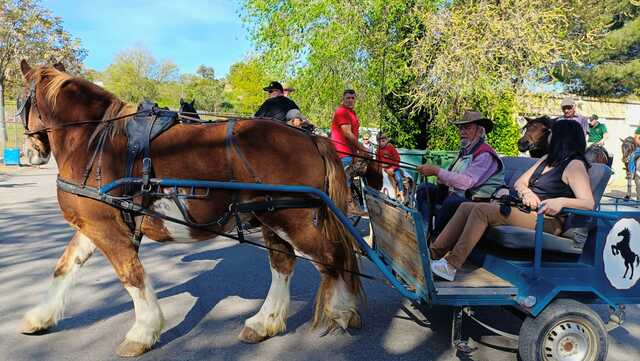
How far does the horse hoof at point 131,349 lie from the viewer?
325cm

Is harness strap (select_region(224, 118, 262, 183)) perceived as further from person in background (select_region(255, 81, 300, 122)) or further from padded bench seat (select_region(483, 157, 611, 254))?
person in background (select_region(255, 81, 300, 122))

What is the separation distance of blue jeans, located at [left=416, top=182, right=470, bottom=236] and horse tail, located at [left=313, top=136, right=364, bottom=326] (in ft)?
2.77

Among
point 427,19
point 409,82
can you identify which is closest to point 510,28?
point 427,19

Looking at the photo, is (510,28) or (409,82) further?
(409,82)

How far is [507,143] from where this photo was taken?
12680mm

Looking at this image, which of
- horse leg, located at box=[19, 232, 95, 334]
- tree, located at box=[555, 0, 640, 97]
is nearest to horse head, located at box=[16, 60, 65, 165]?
horse leg, located at box=[19, 232, 95, 334]

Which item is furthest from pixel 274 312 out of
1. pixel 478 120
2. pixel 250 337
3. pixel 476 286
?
pixel 478 120

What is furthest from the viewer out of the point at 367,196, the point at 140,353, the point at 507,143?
the point at 507,143

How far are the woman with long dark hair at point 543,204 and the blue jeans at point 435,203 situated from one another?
51cm

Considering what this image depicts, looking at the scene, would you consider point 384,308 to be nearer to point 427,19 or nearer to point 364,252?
point 364,252

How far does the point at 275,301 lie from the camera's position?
3695 millimetres

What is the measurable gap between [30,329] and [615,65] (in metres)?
29.6

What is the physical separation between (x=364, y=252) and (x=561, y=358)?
1.47m

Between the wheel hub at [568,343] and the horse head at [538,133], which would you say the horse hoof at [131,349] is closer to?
the wheel hub at [568,343]
